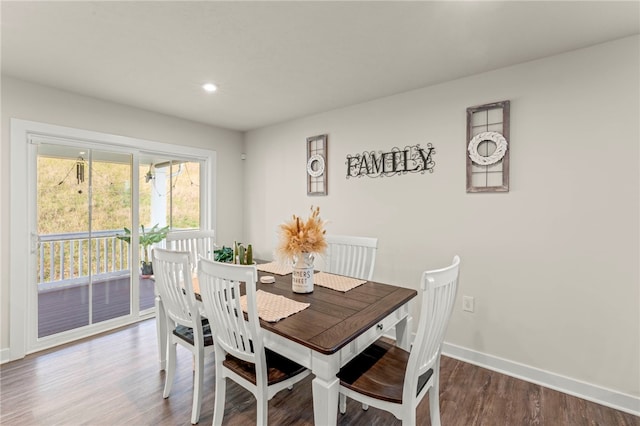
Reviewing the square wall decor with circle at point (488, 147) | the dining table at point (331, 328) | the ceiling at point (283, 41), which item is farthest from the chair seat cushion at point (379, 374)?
the ceiling at point (283, 41)

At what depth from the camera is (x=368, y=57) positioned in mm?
2137

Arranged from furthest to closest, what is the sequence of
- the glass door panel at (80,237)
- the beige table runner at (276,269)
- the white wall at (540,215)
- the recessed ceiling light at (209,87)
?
the glass door panel at (80,237)
the recessed ceiling light at (209,87)
the beige table runner at (276,269)
the white wall at (540,215)

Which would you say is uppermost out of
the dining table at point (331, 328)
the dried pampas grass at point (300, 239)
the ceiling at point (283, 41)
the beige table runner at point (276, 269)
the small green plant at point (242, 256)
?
the ceiling at point (283, 41)

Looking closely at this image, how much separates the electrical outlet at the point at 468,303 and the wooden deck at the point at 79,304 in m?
3.37

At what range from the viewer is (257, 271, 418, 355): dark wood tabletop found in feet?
4.30

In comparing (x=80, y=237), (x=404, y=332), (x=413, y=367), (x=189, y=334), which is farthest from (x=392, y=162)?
(x=80, y=237)

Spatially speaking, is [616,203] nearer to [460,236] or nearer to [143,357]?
[460,236]

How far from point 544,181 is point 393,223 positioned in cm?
122

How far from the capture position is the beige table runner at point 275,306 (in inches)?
60.6

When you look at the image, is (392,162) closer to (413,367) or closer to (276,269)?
(276,269)

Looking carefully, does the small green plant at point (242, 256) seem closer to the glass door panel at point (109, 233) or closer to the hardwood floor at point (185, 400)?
the hardwood floor at point (185, 400)

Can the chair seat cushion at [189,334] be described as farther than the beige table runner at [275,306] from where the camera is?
Yes

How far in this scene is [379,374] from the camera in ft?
4.93

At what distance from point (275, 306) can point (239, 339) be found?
266 mm
